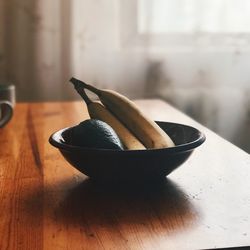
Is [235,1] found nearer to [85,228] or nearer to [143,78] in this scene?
[143,78]

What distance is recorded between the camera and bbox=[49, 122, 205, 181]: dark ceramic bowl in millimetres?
740

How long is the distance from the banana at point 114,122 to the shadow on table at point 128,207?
0.22 ft

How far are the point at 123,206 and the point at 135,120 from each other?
0.18 meters

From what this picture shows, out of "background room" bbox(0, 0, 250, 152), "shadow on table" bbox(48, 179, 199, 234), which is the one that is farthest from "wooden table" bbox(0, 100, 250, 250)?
"background room" bbox(0, 0, 250, 152)

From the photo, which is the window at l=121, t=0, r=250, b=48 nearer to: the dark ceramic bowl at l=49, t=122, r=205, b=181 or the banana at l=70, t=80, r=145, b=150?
the banana at l=70, t=80, r=145, b=150

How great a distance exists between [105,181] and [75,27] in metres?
1.26

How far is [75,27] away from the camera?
195cm

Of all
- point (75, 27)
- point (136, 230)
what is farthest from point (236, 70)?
point (136, 230)

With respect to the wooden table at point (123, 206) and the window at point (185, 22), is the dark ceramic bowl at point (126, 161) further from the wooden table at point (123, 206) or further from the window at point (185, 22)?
the window at point (185, 22)

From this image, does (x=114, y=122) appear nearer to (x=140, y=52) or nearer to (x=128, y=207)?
(x=128, y=207)

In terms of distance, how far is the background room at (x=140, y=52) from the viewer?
194cm

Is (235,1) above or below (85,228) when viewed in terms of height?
above

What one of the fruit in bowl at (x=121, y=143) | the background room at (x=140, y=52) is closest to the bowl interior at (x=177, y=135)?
the fruit in bowl at (x=121, y=143)

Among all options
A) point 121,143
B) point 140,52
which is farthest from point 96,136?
point 140,52
